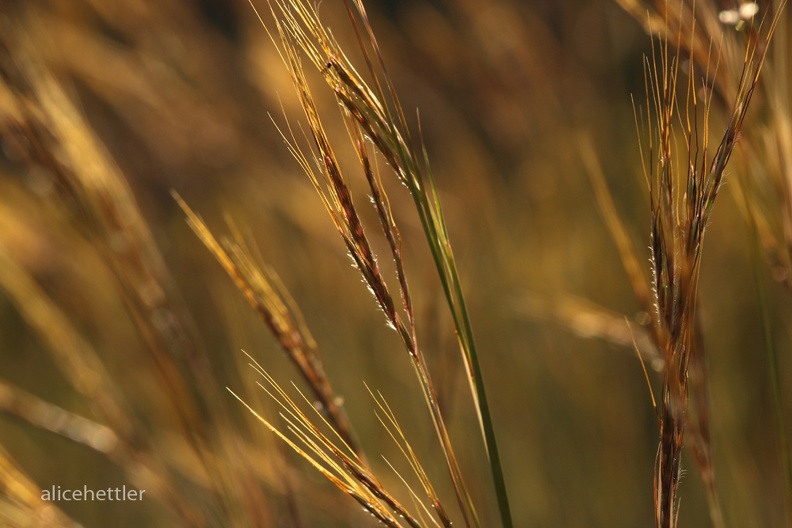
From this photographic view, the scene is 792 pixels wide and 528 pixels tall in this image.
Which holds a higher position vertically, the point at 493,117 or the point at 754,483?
the point at 493,117

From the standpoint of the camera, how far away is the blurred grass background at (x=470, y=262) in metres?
0.95

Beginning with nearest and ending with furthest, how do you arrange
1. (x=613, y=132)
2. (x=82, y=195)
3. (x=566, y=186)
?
1. (x=82, y=195)
2. (x=566, y=186)
3. (x=613, y=132)

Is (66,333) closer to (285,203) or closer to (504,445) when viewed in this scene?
(285,203)

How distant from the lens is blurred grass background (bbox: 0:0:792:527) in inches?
37.5

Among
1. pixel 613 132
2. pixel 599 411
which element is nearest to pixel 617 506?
pixel 599 411

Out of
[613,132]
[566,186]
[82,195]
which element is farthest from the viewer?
[613,132]

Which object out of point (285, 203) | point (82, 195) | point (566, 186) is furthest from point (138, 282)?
point (566, 186)

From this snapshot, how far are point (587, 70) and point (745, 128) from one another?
3.47 ft

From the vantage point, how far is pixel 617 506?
916 mm

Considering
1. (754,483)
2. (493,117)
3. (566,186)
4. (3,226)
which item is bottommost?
(754,483)

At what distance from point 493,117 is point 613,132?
0.29 metres

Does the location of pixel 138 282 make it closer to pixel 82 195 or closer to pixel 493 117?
pixel 82 195

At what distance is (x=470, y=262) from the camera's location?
121 cm

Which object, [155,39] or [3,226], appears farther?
[155,39]
